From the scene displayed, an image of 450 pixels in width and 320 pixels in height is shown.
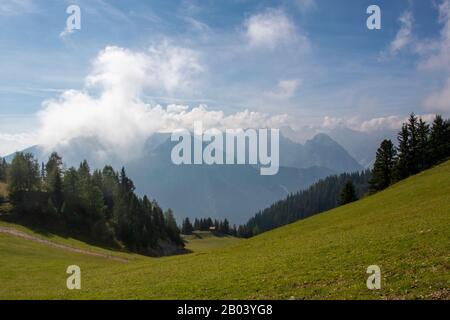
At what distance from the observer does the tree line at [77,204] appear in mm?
98688

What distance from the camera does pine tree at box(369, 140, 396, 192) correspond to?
306ft

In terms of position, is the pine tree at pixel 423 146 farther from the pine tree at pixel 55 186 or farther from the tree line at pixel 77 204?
the pine tree at pixel 55 186

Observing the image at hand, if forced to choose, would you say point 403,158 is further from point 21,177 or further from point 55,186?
point 21,177

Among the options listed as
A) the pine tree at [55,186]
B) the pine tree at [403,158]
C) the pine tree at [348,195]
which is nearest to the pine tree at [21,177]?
the pine tree at [55,186]

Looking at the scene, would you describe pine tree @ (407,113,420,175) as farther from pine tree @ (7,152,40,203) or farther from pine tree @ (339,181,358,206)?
pine tree @ (7,152,40,203)

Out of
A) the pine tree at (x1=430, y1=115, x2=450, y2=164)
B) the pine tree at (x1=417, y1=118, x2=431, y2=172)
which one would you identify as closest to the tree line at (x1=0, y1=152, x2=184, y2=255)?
the pine tree at (x1=417, y1=118, x2=431, y2=172)

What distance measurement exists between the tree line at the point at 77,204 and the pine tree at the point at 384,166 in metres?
72.7

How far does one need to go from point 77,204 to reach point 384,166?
87923 mm

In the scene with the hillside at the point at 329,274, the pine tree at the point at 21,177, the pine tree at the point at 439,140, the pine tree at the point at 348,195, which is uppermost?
the pine tree at the point at 439,140

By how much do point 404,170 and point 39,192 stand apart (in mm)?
100738

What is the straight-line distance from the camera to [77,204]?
354ft

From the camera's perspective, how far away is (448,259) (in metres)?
20.4

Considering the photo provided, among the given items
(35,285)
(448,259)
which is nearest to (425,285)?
(448,259)

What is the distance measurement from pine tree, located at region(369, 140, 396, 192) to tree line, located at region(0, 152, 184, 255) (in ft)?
239
